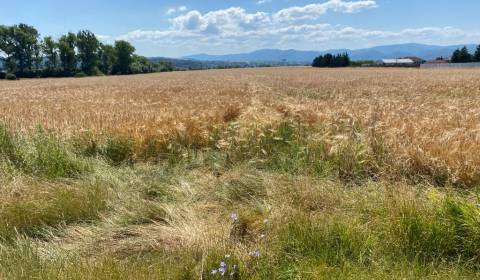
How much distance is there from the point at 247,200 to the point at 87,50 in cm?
11984

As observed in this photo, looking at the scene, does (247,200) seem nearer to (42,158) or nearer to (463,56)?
(42,158)

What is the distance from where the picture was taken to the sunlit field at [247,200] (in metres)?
3.33

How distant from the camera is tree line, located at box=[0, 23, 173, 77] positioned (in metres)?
98.2

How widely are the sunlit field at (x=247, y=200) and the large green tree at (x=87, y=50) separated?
112 meters

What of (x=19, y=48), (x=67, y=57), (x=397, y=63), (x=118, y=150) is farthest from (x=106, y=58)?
(x=118, y=150)

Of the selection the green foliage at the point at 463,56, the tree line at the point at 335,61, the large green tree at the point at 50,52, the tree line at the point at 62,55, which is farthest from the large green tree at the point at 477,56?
the large green tree at the point at 50,52

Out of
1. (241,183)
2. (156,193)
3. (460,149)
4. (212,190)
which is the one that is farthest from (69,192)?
(460,149)

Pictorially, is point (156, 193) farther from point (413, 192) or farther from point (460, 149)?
point (460, 149)

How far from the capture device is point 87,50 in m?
112

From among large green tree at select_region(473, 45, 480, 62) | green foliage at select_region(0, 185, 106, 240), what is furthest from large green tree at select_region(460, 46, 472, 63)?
green foliage at select_region(0, 185, 106, 240)

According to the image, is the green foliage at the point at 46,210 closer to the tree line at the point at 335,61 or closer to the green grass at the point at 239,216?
the green grass at the point at 239,216

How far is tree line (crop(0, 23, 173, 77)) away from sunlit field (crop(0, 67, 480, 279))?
93274mm

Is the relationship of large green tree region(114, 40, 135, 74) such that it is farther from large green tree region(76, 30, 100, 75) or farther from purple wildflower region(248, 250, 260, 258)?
purple wildflower region(248, 250, 260, 258)

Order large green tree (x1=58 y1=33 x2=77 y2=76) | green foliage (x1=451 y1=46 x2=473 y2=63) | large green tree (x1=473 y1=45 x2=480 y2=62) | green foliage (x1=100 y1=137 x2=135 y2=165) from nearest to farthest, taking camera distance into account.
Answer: green foliage (x1=100 y1=137 x2=135 y2=165)
large green tree (x1=473 y1=45 x2=480 y2=62)
green foliage (x1=451 y1=46 x2=473 y2=63)
large green tree (x1=58 y1=33 x2=77 y2=76)
